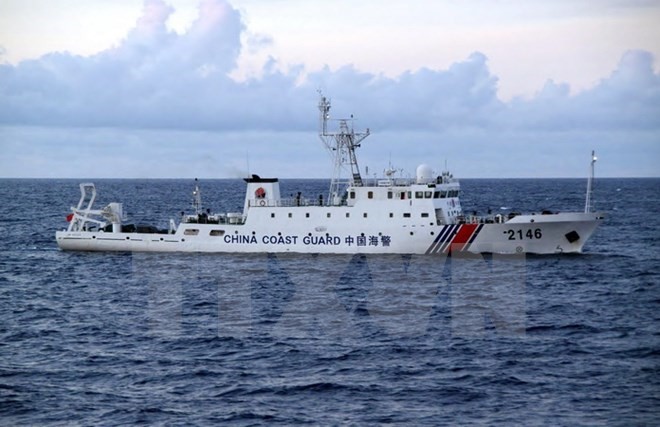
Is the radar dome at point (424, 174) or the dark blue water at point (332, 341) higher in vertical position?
the radar dome at point (424, 174)

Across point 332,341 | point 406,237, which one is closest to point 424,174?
point 406,237

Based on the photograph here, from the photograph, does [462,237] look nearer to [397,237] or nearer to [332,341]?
[397,237]

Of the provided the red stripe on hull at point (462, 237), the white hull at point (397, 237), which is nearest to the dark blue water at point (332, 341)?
the white hull at point (397, 237)

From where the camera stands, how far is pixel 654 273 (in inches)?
2245

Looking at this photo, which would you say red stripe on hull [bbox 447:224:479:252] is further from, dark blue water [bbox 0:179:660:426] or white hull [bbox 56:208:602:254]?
dark blue water [bbox 0:179:660:426]

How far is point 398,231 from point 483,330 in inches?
844

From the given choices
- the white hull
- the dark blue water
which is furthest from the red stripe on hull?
the dark blue water

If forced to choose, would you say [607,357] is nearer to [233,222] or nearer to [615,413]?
[615,413]

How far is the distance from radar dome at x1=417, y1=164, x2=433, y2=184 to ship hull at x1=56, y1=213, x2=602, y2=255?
3.37 m

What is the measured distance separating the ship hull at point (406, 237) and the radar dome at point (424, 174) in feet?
11.0

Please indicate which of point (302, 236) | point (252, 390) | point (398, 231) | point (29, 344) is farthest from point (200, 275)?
point (252, 390)

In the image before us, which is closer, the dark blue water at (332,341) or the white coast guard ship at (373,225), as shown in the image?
the dark blue water at (332,341)

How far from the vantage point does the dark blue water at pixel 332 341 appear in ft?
96.7

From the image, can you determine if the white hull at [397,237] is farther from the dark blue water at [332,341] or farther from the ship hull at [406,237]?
the dark blue water at [332,341]
